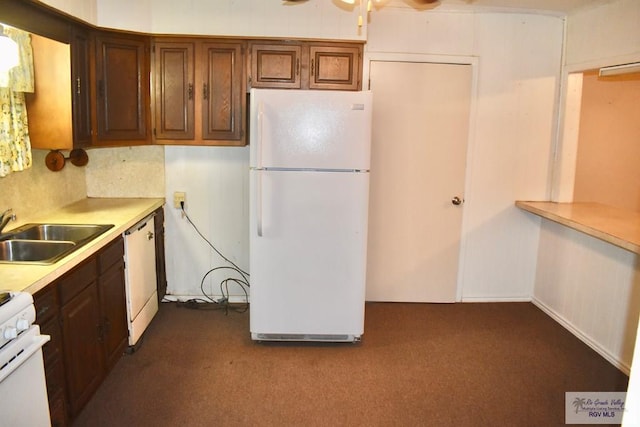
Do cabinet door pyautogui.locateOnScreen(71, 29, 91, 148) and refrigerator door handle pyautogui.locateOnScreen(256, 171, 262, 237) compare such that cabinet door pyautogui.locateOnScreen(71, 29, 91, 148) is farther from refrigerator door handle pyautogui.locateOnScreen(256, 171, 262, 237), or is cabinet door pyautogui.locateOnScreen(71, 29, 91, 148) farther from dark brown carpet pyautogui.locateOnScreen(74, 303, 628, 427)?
dark brown carpet pyautogui.locateOnScreen(74, 303, 628, 427)

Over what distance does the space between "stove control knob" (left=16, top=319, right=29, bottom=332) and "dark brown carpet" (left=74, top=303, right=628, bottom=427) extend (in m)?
1.00

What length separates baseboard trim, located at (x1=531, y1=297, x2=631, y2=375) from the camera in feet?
9.87

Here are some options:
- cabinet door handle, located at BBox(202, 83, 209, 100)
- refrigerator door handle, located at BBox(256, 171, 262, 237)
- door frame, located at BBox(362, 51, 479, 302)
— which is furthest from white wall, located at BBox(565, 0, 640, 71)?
cabinet door handle, located at BBox(202, 83, 209, 100)

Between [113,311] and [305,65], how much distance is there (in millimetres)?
2066

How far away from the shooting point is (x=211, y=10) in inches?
132

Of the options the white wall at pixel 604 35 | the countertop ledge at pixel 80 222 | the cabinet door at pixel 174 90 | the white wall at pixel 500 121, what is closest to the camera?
the countertop ledge at pixel 80 222

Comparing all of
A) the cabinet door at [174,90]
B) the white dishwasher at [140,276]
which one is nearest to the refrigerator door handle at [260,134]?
the cabinet door at [174,90]

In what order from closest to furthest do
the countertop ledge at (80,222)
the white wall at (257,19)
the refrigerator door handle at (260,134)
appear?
1. the countertop ledge at (80,222)
2. the refrigerator door handle at (260,134)
3. the white wall at (257,19)

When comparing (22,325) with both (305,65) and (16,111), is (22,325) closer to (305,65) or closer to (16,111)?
(16,111)

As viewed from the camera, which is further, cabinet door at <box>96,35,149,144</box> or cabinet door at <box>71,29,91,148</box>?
cabinet door at <box>96,35,149,144</box>

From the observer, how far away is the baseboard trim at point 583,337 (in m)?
3.01

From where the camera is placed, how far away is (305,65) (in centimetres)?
Result: 346

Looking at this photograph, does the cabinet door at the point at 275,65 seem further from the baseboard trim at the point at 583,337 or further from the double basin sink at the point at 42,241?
the baseboard trim at the point at 583,337

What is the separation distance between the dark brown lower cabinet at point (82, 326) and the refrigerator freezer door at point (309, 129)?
107cm
